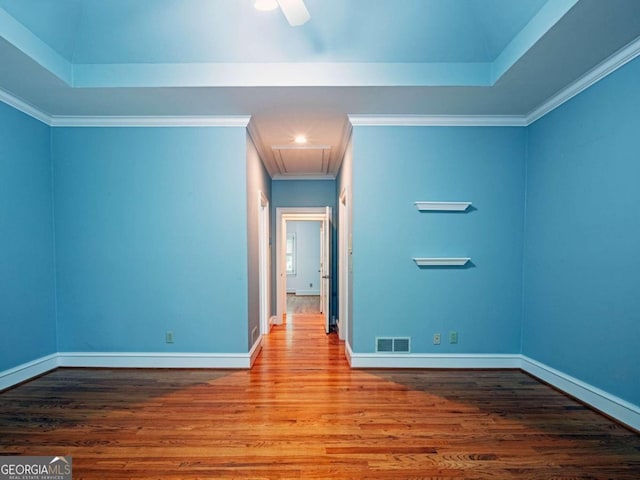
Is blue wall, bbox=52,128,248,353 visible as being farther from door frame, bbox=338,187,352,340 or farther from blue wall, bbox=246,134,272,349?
door frame, bbox=338,187,352,340

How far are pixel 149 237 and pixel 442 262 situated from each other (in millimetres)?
2989

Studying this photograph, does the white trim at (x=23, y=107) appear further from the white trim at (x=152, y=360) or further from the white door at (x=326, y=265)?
the white door at (x=326, y=265)

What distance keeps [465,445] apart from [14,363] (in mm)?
3723

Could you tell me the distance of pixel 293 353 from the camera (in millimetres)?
3576

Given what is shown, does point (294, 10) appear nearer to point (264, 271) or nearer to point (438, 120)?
point (438, 120)

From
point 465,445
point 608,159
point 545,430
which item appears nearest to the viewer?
point 465,445

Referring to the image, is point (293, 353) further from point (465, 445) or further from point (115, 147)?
point (115, 147)

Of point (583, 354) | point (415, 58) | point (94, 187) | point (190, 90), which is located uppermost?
point (415, 58)

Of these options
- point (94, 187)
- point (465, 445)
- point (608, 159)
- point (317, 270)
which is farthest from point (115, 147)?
point (317, 270)

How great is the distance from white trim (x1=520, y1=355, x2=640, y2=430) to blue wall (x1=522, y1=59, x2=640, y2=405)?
53 millimetres

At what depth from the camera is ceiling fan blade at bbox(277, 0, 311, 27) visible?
155 centimetres

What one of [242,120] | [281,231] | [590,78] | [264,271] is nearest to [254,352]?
[264,271]

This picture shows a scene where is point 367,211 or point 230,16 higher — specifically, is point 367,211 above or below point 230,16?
below

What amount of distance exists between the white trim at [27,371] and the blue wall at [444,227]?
10.5ft
